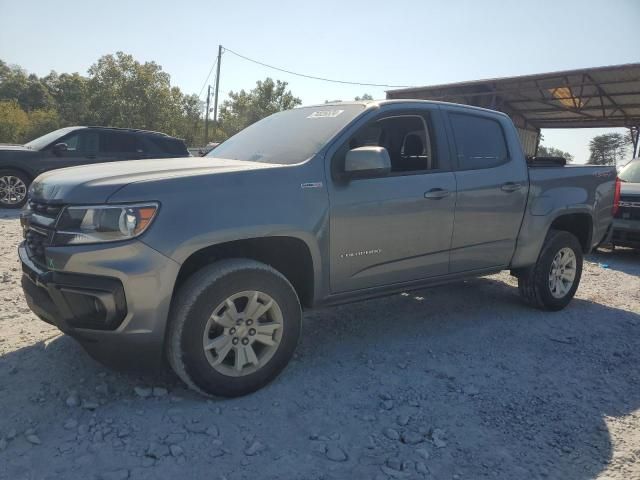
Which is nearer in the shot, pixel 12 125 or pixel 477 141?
pixel 477 141

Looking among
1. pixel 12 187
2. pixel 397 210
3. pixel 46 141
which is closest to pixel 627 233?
pixel 397 210

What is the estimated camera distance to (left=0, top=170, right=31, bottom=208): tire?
9477 millimetres

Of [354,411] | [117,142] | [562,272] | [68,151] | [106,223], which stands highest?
[117,142]

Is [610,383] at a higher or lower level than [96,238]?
lower

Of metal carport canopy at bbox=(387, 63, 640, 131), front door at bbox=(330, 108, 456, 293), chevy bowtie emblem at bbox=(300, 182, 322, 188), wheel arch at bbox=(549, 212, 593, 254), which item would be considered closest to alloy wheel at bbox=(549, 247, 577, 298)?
wheel arch at bbox=(549, 212, 593, 254)

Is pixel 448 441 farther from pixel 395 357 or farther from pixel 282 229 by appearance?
pixel 282 229

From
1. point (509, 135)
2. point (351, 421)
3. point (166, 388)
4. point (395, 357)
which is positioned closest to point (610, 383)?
point (395, 357)

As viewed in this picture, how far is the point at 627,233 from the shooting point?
25.2 feet

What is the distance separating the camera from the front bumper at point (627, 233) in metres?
7.62

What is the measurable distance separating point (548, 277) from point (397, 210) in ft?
7.18

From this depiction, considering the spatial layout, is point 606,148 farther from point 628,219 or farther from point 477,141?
point 477,141

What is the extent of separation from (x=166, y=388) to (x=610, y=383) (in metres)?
3.00

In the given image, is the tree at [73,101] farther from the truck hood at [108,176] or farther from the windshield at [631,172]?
the truck hood at [108,176]

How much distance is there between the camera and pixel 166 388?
296 cm
